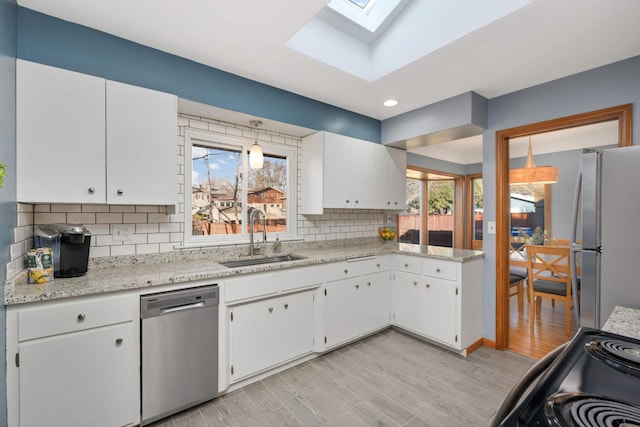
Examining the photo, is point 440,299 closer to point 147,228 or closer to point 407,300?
point 407,300

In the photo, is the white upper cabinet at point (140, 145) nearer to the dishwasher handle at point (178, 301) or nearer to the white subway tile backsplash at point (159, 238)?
the white subway tile backsplash at point (159, 238)

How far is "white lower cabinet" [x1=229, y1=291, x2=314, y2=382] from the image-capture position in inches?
85.0

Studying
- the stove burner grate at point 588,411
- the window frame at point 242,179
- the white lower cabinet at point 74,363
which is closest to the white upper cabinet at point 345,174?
the window frame at point 242,179

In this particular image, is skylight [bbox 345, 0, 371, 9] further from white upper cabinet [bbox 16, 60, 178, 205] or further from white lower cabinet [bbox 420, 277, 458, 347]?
white lower cabinet [bbox 420, 277, 458, 347]

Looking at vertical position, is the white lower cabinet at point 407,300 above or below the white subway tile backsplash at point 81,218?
below

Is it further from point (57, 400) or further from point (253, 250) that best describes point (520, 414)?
point (253, 250)

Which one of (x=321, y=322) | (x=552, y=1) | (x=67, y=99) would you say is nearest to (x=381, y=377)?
(x=321, y=322)

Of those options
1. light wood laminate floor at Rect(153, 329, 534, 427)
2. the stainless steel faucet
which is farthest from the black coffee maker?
the stainless steel faucet

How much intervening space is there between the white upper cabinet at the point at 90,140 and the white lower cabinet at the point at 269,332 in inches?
41.5

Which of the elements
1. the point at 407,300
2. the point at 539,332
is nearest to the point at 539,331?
the point at 539,332

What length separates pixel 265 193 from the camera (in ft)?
10.2

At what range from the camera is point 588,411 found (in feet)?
1.70

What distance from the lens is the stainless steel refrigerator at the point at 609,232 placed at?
1507 millimetres

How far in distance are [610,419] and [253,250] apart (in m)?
2.61
